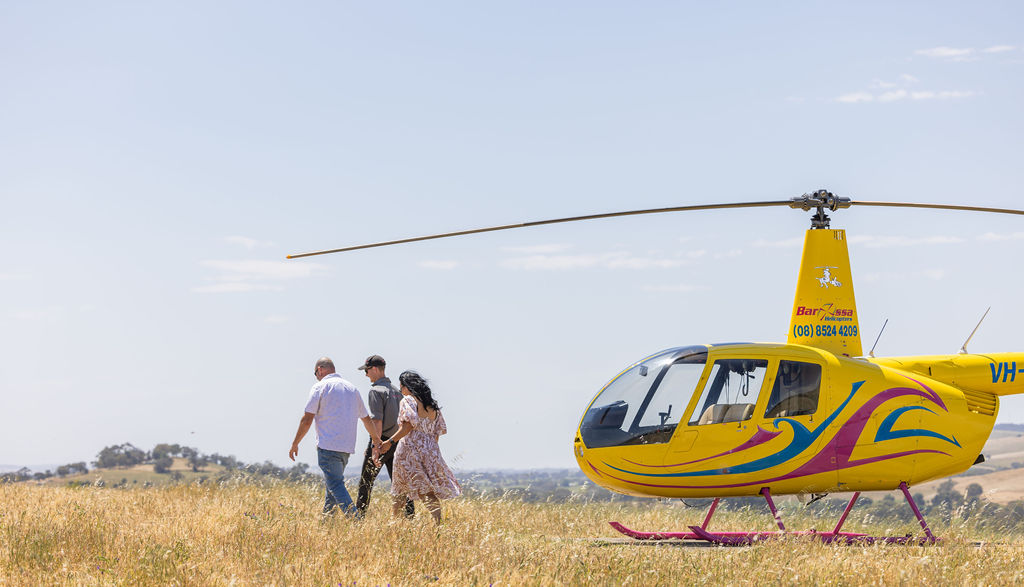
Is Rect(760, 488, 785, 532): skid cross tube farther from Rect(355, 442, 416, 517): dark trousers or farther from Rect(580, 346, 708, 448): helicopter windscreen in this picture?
Rect(355, 442, 416, 517): dark trousers

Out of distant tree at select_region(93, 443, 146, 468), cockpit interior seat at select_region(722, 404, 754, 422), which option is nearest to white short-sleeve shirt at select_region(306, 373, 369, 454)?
cockpit interior seat at select_region(722, 404, 754, 422)

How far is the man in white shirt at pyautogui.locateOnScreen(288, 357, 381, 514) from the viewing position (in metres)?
10.8

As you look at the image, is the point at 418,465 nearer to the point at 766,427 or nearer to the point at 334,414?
the point at 334,414

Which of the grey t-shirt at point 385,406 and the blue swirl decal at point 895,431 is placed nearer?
the blue swirl decal at point 895,431

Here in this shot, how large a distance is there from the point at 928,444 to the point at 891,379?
2.87 feet

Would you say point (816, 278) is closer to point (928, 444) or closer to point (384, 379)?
point (928, 444)

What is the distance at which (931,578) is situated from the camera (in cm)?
807


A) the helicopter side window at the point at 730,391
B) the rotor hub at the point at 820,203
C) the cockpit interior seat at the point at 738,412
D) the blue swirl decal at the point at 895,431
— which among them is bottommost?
the blue swirl decal at the point at 895,431

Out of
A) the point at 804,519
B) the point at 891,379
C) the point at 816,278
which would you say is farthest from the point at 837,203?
the point at 804,519

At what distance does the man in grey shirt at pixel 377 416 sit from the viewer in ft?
37.0

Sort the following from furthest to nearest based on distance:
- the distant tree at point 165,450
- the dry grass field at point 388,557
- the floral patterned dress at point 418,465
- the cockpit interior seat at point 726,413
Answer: the distant tree at point 165,450, the cockpit interior seat at point 726,413, the floral patterned dress at point 418,465, the dry grass field at point 388,557

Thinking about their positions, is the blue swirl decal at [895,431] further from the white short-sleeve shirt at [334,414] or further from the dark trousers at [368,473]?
the white short-sleeve shirt at [334,414]

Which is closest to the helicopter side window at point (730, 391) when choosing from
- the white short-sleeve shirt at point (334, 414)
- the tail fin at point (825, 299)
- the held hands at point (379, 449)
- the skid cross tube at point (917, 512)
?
the tail fin at point (825, 299)

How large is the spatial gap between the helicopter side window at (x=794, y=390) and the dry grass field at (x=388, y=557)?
5.72ft
